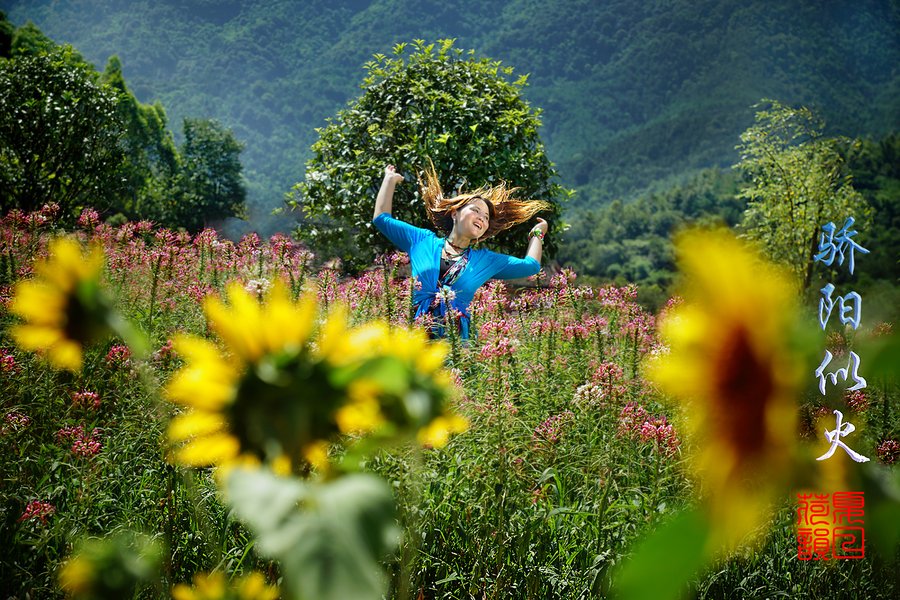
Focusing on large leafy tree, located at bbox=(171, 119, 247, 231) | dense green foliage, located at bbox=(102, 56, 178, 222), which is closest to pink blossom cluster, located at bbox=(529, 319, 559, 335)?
dense green foliage, located at bbox=(102, 56, 178, 222)

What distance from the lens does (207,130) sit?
30875 millimetres

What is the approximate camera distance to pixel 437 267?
402 centimetres

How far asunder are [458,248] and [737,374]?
13.3 feet

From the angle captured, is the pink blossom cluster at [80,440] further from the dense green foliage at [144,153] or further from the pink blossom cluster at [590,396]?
the dense green foliage at [144,153]

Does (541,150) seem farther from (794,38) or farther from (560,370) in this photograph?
(794,38)

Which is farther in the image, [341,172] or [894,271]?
[894,271]

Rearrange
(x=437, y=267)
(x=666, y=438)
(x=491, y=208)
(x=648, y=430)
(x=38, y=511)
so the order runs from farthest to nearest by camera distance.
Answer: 1. (x=491, y=208)
2. (x=437, y=267)
3. (x=648, y=430)
4. (x=666, y=438)
5. (x=38, y=511)

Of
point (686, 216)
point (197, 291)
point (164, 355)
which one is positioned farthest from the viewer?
point (686, 216)

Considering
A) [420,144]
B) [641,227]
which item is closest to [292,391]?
[420,144]

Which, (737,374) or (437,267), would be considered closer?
(737,374)

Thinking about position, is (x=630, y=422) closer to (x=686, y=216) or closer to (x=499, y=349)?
(x=499, y=349)

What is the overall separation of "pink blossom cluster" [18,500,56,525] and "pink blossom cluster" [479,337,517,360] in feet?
3.86

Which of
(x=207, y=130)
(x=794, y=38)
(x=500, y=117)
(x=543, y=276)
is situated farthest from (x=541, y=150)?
(x=794, y=38)

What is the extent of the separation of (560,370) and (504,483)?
1.20 metres
